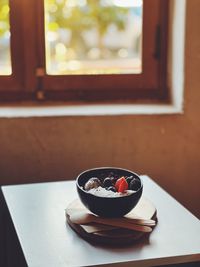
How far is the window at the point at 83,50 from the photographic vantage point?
1.75 m

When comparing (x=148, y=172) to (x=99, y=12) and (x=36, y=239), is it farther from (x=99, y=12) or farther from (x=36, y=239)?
(x=36, y=239)

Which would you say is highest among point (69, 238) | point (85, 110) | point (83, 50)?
point (83, 50)

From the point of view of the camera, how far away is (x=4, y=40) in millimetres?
1772

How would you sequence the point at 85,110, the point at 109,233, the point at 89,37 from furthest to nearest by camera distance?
the point at 89,37
the point at 85,110
the point at 109,233

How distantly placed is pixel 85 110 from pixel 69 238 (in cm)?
68

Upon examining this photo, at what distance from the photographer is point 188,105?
1.74 metres

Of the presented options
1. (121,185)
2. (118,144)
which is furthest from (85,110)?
(121,185)

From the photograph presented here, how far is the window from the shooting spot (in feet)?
5.76

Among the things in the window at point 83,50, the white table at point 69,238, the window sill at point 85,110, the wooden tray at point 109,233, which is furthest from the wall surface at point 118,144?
the wooden tray at point 109,233

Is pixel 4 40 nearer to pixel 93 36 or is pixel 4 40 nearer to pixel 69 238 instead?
pixel 93 36

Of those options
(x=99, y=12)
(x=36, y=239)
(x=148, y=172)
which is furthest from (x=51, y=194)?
(x=99, y=12)

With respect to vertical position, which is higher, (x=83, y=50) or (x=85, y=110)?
(x=83, y=50)

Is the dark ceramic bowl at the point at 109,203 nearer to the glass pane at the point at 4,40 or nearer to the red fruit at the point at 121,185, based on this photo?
the red fruit at the point at 121,185

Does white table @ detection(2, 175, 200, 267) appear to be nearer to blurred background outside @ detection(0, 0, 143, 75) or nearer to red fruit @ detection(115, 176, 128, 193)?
red fruit @ detection(115, 176, 128, 193)
